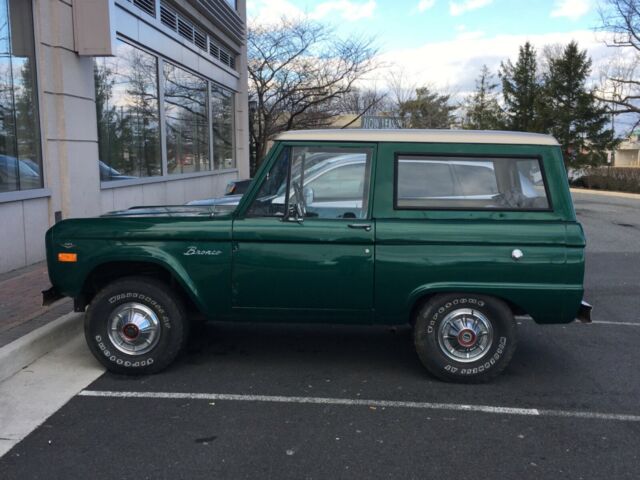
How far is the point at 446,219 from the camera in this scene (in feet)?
14.3

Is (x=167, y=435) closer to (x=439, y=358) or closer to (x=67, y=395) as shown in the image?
(x=67, y=395)

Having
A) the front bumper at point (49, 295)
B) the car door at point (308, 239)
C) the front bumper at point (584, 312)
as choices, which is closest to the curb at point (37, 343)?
the front bumper at point (49, 295)

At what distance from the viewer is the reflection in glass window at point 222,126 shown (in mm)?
18203

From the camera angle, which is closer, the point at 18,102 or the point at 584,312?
the point at 584,312

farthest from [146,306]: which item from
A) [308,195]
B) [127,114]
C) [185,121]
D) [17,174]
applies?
[185,121]

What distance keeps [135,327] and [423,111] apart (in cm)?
3860

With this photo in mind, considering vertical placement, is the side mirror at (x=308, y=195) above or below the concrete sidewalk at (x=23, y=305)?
above

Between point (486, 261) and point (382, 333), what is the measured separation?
5.98 feet

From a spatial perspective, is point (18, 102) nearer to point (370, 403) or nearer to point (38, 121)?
point (38, 121)

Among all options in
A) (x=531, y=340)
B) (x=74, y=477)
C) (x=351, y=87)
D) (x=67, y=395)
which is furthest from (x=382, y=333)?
(x=351, y=87)

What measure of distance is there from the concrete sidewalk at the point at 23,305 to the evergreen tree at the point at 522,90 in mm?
45981

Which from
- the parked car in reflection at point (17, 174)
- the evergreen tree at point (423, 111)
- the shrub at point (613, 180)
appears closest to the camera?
the parked car in reflection at point (17, 174)

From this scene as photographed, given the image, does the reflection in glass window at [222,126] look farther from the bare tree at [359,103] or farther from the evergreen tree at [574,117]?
the evergreen tree at [574,117]

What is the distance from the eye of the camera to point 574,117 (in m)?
43.5
